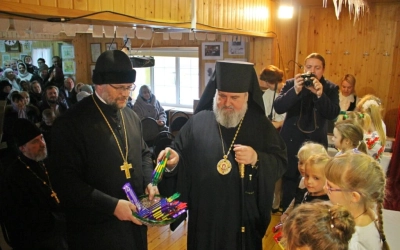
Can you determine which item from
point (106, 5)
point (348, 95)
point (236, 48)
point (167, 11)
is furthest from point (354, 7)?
point (106, 5)

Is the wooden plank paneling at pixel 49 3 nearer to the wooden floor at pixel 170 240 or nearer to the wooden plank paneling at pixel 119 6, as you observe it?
the wooden plank paneling at pixel 119 6

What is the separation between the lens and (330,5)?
18.1ft

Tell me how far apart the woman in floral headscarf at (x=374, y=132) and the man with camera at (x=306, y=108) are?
1.37 feet

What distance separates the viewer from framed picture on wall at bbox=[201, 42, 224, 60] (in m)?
6.51

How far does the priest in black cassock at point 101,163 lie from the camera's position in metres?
1.84

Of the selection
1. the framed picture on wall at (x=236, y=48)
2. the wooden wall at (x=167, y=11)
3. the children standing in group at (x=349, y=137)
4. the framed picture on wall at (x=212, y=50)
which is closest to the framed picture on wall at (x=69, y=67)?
the framed picture on wall at (x=212, y=50)

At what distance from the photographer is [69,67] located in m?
8.28

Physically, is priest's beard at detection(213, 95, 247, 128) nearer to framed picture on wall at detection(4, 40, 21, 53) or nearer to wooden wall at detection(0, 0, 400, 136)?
wooden wall at detection(0, 0, 400, 136)

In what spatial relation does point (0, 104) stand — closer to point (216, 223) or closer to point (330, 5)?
point (216, 223)

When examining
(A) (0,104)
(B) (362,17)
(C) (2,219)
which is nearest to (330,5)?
(B) (362,17)

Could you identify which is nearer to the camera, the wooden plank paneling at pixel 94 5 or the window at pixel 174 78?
the wooden plank paneling at pixel 94 5

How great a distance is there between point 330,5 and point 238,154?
4.61 metres

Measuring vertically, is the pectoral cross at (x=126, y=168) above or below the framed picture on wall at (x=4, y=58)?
below

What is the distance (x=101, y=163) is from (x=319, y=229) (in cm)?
124
